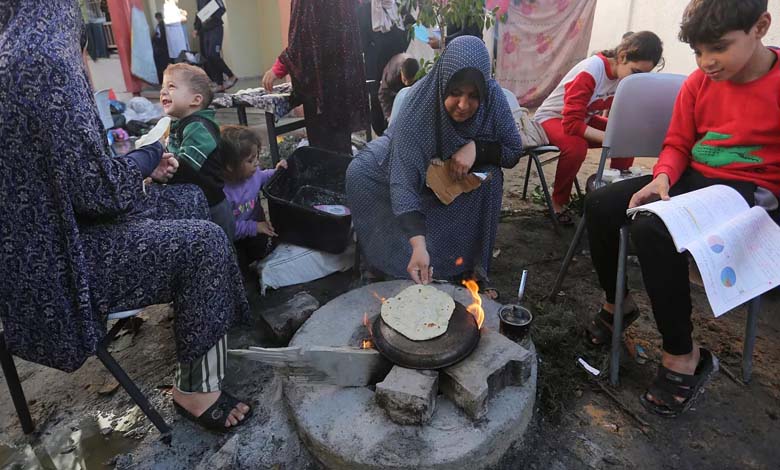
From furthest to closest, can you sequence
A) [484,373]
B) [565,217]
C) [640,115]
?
[565,217] < [640,115] < [484,373]

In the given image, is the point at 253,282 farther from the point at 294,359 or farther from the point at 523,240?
the point at 523,240

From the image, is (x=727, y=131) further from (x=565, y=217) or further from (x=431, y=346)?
(x=565, y=217)

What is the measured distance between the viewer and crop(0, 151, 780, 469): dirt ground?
1.97m

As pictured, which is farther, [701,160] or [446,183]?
[446,183]

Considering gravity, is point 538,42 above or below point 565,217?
above

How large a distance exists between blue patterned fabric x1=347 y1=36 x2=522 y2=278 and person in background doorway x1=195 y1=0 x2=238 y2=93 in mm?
8451

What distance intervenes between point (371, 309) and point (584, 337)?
4.08 feet

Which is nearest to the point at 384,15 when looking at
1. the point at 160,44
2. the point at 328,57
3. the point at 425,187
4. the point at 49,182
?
the point at 328,57

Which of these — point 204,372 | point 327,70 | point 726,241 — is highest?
point 327,70

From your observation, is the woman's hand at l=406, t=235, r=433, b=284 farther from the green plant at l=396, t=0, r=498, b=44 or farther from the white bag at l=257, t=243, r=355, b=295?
the green plant at l=396, t=0, r=498, b=44

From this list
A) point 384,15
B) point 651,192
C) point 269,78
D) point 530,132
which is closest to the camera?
point 651,192

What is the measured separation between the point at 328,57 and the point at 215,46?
691 centimetres

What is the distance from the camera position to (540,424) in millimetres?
2107

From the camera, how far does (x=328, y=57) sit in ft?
14.0
